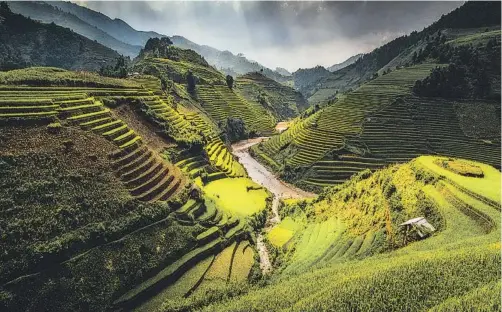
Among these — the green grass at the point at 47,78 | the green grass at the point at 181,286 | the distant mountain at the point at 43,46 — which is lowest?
the green grass at the point at 181,286

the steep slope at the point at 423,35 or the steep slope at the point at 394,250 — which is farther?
the steep slope at the point at 423,35

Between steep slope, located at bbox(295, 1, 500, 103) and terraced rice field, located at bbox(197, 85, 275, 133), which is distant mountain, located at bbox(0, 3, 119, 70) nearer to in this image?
terraced rice field, located at bbox(197, 85, 275, 133)

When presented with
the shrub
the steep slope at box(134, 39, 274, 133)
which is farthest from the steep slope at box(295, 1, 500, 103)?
the shrub

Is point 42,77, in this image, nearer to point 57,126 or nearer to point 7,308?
point 57,126

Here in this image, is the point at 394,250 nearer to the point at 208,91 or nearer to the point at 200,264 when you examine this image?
the point at 200,264

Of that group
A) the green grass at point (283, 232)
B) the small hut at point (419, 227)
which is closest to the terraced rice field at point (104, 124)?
the green grass at point (283, 232)

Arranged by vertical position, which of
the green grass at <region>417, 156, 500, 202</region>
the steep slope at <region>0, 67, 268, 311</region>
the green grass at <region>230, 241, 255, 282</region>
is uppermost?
the steep slope at <region>0, 67, 268, 311</region>

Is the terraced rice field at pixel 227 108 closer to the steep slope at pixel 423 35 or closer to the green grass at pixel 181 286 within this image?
the steep slope at pixel 423 35

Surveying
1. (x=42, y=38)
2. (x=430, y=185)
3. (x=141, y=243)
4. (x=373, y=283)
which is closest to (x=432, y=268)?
(x=373, y=283)

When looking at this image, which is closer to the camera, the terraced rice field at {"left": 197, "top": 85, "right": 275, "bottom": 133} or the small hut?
the small hut
